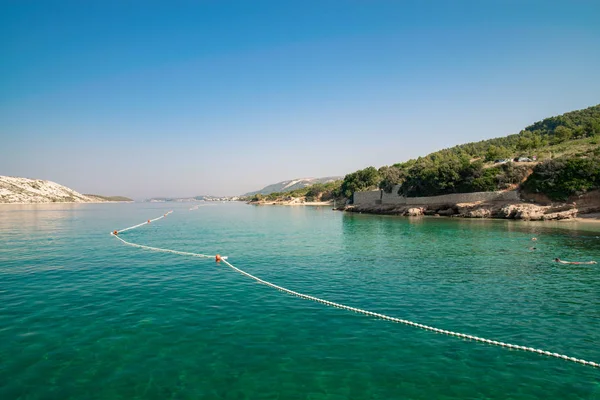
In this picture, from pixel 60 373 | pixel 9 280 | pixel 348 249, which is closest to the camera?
pixel 60 373

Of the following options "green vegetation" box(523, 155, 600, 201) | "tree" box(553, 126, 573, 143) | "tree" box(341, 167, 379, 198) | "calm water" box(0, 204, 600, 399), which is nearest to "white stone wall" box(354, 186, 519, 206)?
"green vegetation" box(523, 155, 600, 201)

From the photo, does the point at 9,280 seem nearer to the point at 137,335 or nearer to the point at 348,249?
the point at 137,335

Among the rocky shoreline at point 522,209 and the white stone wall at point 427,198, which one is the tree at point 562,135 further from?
the rocky shoreline at point 522,209

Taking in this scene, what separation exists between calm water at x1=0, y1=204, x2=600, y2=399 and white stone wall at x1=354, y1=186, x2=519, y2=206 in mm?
51214

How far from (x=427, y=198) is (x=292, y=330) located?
78050mm

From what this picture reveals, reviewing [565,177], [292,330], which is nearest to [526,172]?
[565,177]

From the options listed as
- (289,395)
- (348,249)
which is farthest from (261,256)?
(289,395)

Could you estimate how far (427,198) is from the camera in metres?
83.2

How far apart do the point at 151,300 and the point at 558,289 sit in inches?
707

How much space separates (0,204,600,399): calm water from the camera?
26.4 feet

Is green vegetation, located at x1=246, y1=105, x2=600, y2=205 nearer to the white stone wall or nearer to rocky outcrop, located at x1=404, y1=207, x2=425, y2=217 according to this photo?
the white stone wall

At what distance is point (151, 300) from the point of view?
48.2 ft

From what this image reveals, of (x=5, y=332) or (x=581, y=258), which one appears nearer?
(x=5, y=332)

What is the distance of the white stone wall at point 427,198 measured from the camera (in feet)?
222
